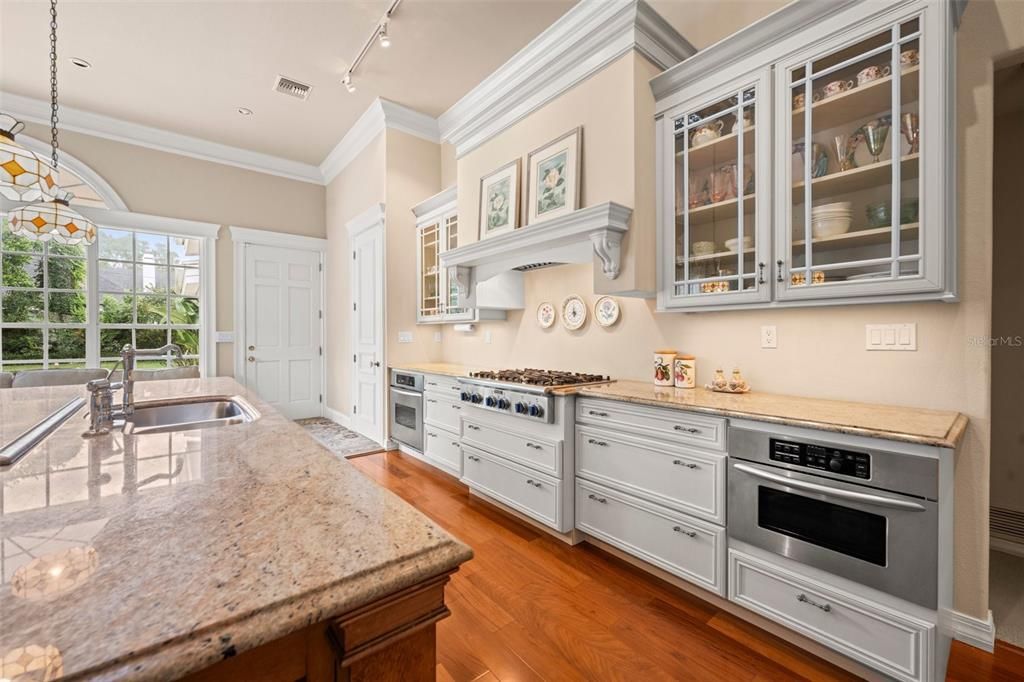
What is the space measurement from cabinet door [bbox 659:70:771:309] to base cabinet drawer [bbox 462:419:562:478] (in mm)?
1061

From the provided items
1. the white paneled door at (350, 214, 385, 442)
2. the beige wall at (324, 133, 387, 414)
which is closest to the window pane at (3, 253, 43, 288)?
the beige wall at (324, 133, 387, 414)

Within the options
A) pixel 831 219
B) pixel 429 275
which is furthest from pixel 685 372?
pixel 429 275

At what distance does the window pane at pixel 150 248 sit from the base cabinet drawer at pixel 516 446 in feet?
14.6

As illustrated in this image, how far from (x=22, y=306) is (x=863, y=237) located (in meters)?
6.80

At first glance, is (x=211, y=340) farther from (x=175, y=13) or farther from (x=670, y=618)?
(x=670, y=618)

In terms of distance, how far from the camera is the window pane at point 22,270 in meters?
4.37

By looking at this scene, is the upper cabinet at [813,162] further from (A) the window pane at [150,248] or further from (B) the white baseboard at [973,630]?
(A) the window pane at [150,248]

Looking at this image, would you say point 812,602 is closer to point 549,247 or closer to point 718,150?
point 718,150

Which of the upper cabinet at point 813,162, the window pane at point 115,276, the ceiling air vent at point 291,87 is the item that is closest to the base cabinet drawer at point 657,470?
the upper cabinet at point 813,162

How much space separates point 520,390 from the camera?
269 centimetres

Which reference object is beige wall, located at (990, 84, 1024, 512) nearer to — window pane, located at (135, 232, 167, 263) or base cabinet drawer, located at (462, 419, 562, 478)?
base cabinet drawer, located at (462, 419, 562, 478)

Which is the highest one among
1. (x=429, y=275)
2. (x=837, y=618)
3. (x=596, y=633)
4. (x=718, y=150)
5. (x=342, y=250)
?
(x=342, y=250)

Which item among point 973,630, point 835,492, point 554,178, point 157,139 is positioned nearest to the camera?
point 835,492

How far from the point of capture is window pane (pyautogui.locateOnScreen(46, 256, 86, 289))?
15.0 feet
